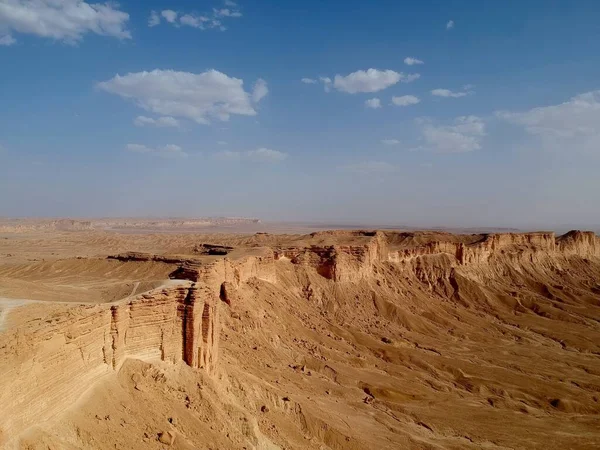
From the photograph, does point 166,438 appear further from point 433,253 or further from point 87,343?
point 433,253

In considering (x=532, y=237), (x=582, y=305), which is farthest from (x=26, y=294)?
(x=532, y=237)

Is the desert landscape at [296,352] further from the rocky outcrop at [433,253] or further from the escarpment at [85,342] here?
the rocky outcrop at [433,253]

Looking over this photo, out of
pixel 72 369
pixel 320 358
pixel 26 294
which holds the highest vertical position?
pixel 26 294

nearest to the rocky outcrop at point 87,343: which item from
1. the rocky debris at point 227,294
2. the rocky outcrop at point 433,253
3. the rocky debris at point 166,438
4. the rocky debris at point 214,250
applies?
the rocky debris at point 166,438

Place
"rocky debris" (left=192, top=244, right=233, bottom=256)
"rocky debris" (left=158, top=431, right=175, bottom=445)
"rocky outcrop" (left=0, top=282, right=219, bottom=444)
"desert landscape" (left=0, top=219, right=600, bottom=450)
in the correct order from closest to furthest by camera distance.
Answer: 1. "rocky outcrop" (left=0, top=282, right=219, bottom=444)
2. "desert landscape" (left=0, top=219, right=600, bottom=450)
3. "rocky debris" (left=158, top=431, right=175, bottom=445)
4. "rocky debris" (left=192, top=244, right=233, bottom=256)

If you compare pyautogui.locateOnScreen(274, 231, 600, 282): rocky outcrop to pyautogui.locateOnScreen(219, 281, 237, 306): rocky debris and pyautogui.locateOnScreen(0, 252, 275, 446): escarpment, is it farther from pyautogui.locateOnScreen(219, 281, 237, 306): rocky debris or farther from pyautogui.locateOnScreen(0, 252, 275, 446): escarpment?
pyautogui.locateOnScreen(0, 252, 275, 446): escarpment

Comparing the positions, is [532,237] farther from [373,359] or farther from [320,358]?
[320,358]

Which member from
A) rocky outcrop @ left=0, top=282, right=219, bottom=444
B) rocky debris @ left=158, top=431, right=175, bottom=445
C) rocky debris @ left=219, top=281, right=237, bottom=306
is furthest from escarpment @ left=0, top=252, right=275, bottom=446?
rocky debris @ left=219, top=281, right=237, bottom=306

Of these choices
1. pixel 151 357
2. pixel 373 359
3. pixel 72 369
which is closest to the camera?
pixel 72 369
